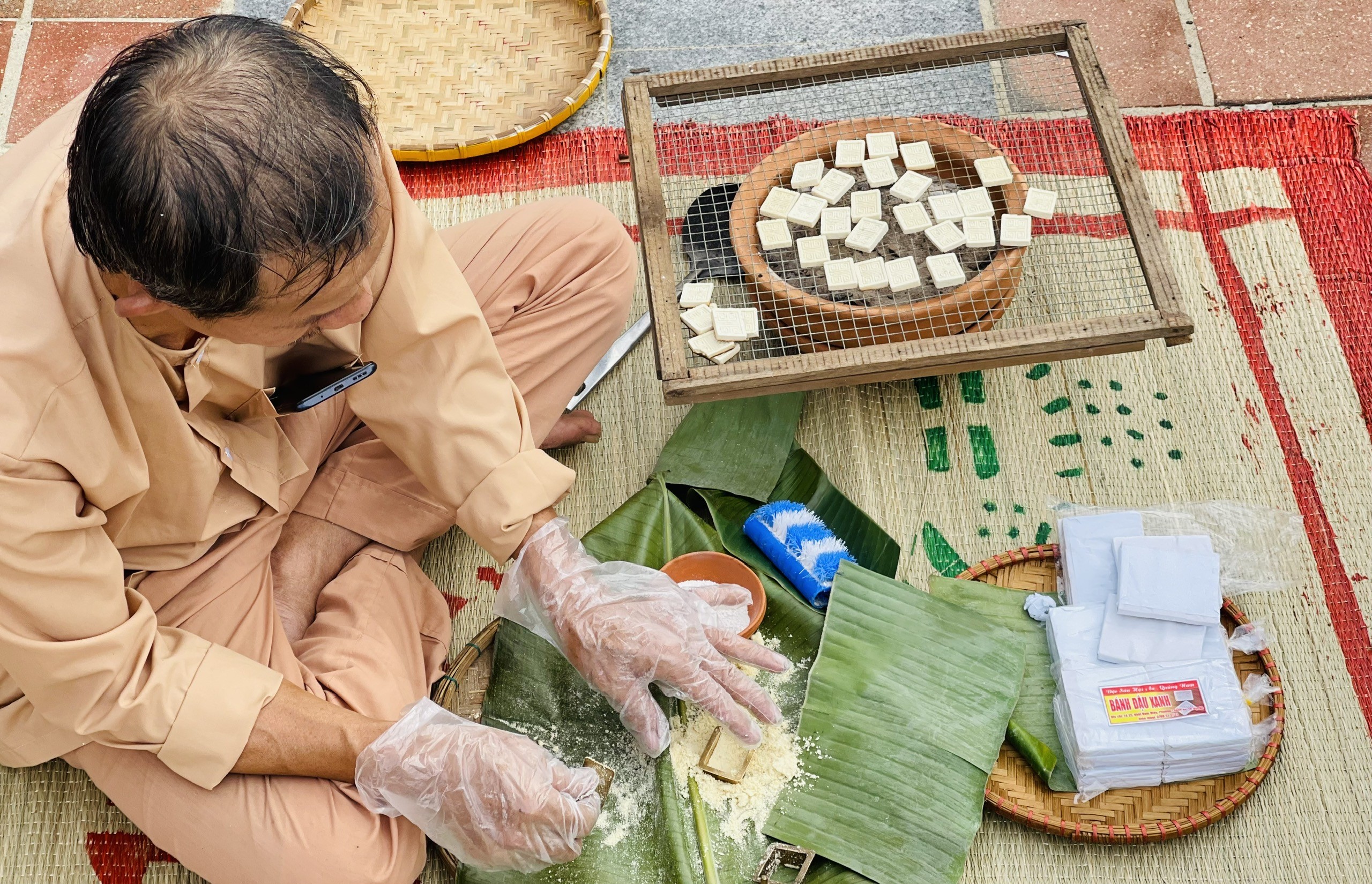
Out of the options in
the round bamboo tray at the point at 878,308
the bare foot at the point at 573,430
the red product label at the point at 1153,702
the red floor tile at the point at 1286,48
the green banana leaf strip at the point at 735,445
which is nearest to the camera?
the red product label at the point at 1153,702

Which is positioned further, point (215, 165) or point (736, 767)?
point (736, 767)

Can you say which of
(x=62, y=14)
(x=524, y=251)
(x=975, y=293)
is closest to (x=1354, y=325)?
(x=975, y=293)

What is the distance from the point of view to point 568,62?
2695mm

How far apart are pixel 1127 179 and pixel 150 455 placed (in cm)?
160

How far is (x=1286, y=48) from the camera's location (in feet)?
8.66

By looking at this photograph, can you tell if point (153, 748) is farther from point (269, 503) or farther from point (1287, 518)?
point (1287, 518)

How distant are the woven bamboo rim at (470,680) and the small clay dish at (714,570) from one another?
0.30m

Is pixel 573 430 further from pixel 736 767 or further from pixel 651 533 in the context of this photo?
pixel 736 767

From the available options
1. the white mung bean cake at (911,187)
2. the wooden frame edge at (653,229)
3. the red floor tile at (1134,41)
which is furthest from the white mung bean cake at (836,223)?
the red floor tile at (1134,41)

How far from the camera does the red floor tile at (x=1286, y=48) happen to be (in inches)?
101

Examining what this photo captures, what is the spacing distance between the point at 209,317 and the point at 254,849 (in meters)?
0.73

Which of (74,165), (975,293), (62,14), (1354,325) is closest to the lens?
(74,165)

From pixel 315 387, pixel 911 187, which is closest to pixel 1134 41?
pixel 911 187

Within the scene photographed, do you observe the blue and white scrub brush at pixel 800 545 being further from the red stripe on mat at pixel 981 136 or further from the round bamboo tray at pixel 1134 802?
the red stripe on mat at pixel 981 136
